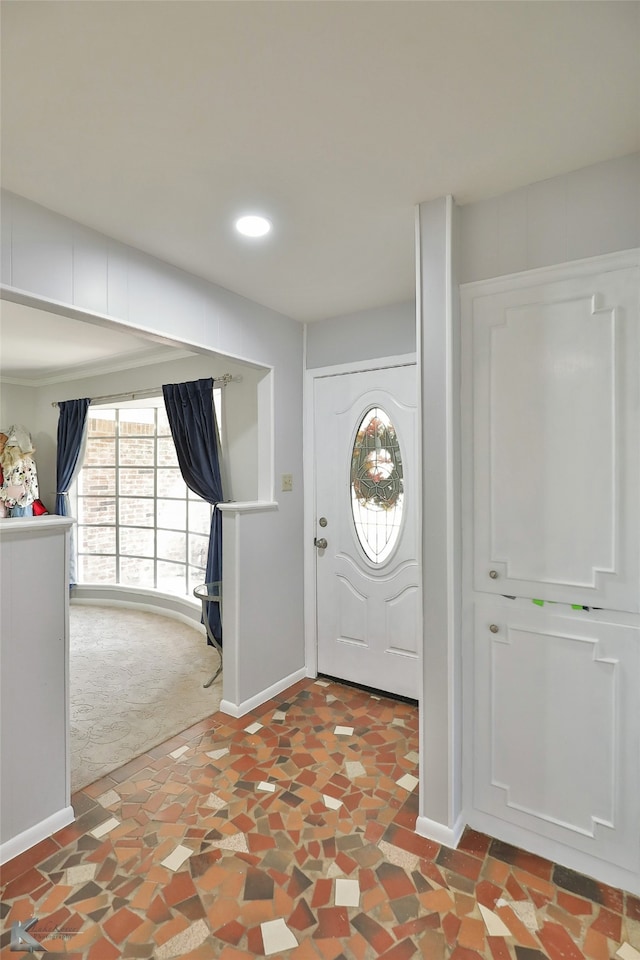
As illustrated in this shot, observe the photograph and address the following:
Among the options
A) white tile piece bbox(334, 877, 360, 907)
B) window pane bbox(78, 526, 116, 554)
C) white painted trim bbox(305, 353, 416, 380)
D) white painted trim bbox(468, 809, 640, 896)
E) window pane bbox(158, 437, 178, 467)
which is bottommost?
white tile piece bbox(334, 877, 360, 907)

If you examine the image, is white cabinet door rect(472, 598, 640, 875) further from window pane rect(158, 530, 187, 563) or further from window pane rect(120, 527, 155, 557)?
window pane rect(120, 527, 155, 557)

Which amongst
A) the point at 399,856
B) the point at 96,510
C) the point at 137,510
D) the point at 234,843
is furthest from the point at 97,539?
the point at 399,856

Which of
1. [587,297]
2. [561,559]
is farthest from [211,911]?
[587,297]

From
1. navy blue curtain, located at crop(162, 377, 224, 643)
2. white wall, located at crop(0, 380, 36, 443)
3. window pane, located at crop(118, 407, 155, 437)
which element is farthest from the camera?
white wall, located at crop(0, 380, 36, 443)

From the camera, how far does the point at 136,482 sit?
16.9 ft

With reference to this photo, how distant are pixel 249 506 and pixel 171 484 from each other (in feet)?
7.58

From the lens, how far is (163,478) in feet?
16.2

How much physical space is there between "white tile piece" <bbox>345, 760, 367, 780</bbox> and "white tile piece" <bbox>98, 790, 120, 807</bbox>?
1051 mm

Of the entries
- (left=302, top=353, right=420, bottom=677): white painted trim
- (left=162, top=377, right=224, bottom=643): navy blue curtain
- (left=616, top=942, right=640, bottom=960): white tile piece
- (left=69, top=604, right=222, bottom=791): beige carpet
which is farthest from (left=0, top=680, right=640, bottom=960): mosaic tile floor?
(left=162, top=377, right=224, bottom=643): navy blue curtain

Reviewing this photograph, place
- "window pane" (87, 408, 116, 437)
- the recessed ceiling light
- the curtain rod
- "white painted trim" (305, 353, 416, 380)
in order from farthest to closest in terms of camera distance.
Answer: "window pane" (87, 408, 116, 437), the curtain rod, "white painted trim" (305, 353, 416, 380), the recessed ceiling light

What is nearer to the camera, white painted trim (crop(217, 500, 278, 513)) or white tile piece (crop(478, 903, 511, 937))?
white tile piece (crop(478, 903, 511, 937))

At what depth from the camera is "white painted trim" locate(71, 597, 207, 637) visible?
4.42 meters

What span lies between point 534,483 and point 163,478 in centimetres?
398

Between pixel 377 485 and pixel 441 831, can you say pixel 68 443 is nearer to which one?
pixel 377 485
